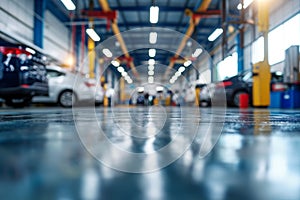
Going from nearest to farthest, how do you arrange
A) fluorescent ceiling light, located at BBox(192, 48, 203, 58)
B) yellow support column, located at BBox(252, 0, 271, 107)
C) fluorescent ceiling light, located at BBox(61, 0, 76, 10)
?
1. fluorescent ceiling light, located at BBox(61, 0, 76, 10)
2. yellow support column, located at BBox(252, 0, 271, 107)
3. fluorescent ceiling light, located at BBox(192, 48, 203, 58)

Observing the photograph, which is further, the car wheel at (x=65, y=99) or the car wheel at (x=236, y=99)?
the car wheel at (x=236, y=99)

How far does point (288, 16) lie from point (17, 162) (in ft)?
36.7

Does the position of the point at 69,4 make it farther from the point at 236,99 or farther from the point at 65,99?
the point at 236,99

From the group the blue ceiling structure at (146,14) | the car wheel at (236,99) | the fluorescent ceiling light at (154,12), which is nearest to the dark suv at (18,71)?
the fluorescent ceiling light at (154,12)

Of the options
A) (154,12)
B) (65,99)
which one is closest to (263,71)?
(154,12)

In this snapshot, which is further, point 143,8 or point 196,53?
point 196,53

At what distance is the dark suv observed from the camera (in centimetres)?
511

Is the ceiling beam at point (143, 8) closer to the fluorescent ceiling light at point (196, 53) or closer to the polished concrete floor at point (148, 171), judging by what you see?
the fluorescent ceiling light at point (196, 53)

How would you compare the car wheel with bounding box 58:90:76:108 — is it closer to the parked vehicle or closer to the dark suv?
the dark suv

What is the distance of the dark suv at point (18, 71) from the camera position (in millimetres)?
5109

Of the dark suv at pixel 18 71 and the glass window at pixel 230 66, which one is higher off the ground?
the glass window at pixel 230 66

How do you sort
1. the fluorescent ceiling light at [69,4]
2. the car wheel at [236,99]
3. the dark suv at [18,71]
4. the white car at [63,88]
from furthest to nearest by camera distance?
the car wheel at [236,99]
the white car at [63,88]
the fluorescent ceiling light at [69,4]
the dark suv at [18,71]

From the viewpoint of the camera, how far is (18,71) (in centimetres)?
527

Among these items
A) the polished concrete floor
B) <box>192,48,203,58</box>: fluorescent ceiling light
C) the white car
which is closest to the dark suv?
the white car
